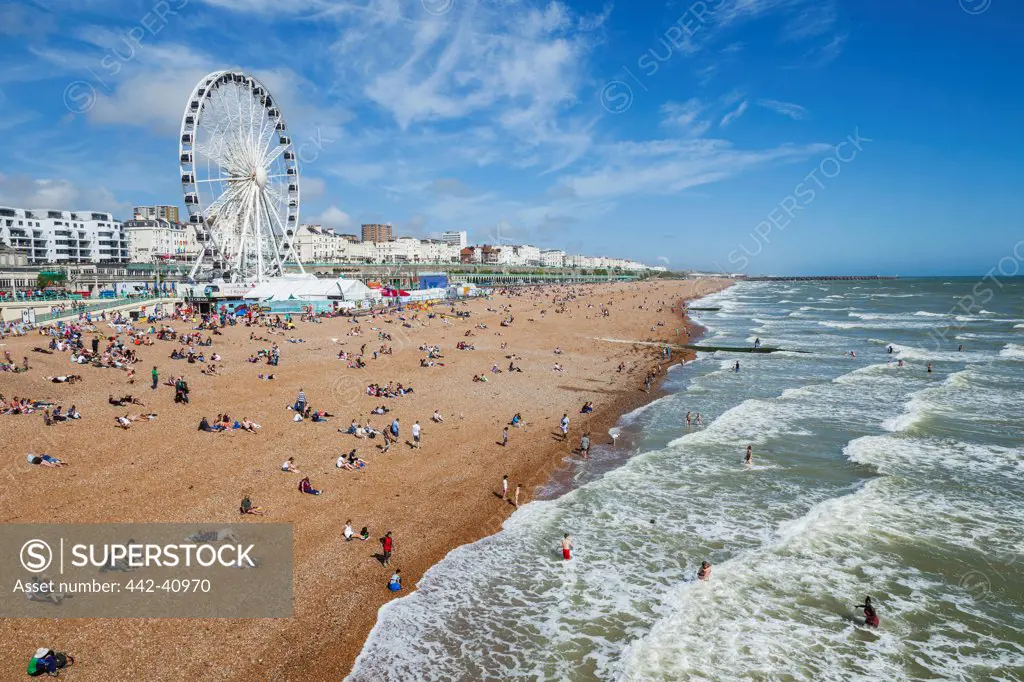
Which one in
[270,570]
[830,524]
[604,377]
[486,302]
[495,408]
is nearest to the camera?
[270,570]

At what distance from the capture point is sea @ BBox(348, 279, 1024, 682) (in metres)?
7.86

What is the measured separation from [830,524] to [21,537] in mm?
14704

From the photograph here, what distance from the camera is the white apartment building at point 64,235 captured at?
7588 cm

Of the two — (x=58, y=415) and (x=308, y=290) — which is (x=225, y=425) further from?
(x=308, y=290)

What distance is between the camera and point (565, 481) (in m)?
13.8

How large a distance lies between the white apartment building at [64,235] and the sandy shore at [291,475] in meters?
69.7

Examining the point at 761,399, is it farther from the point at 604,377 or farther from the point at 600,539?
the point at 600,539

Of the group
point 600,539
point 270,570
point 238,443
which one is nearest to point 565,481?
point 600,539

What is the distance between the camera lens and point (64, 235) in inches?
3233

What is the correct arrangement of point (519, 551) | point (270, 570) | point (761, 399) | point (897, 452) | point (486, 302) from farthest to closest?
point (486, 302)
point (761, 399)
point (897, 452)
point (519, 551)
point (270, 570)

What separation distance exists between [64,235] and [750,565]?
334 feet

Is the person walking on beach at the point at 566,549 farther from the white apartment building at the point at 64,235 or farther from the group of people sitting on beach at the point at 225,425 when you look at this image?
the white apartment building at the point at 64,235

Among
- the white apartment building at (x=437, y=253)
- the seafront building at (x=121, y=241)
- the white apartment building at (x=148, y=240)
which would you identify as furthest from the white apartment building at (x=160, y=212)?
the white apartment building at (x=437, y=253)

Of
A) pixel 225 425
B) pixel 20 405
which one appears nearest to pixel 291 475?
pixel 225 425
